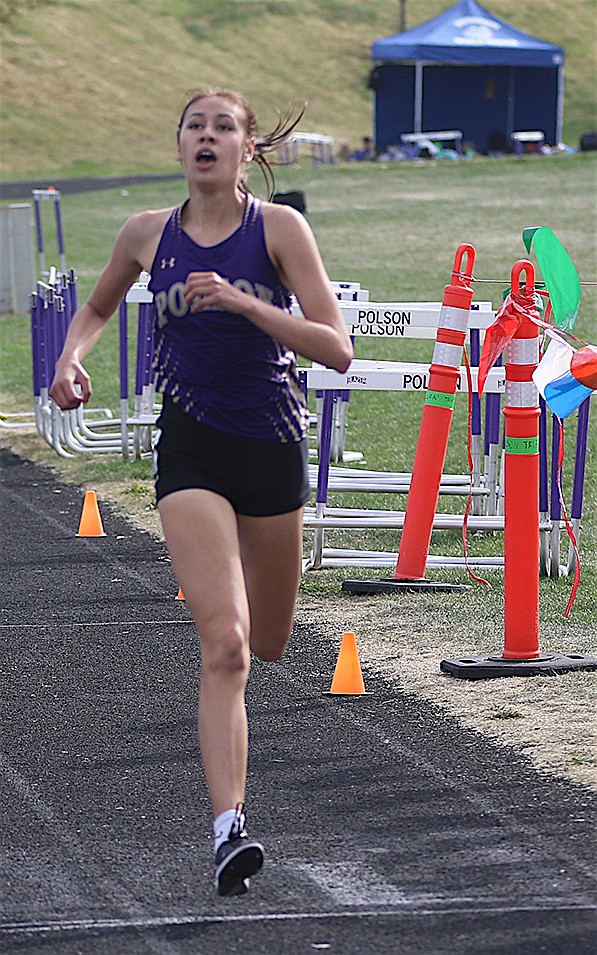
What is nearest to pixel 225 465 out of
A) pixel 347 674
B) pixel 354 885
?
pixel 354 885

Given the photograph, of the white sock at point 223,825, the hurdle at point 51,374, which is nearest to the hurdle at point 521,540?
the white sock at point 223,825

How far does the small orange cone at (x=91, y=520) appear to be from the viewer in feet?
29.3

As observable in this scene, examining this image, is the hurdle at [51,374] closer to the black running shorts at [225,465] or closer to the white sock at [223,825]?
the black running shorts at [225,465]

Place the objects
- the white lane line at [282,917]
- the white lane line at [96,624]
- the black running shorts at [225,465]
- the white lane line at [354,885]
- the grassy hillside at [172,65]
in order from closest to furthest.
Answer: the white lane line at [282,917]
the white lane line at [354,885]
the black running shorts at [225,465]
the white lane line at [96,624]
the grassy hillside at [172,65]

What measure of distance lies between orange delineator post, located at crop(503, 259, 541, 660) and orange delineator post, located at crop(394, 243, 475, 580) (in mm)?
1045

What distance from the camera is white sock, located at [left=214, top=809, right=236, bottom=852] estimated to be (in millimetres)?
3842

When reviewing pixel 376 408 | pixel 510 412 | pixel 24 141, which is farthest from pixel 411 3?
pixel 510 412

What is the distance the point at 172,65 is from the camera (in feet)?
235

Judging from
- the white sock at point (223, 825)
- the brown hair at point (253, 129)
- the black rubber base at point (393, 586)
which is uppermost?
the brown hair at point (253, 129)

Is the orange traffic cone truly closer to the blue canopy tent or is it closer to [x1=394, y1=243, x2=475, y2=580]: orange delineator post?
[x1=394, y1=243, x2=475, y2=580]: orange delineator post

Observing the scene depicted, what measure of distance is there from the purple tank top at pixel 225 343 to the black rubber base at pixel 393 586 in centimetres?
333

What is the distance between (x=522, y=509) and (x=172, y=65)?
224 ft

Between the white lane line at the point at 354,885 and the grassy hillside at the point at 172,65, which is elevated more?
the grassy hillside at the point at 172,65

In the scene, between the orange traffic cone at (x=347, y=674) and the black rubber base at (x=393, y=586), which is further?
the black rubber base at (x=393, y=586)
